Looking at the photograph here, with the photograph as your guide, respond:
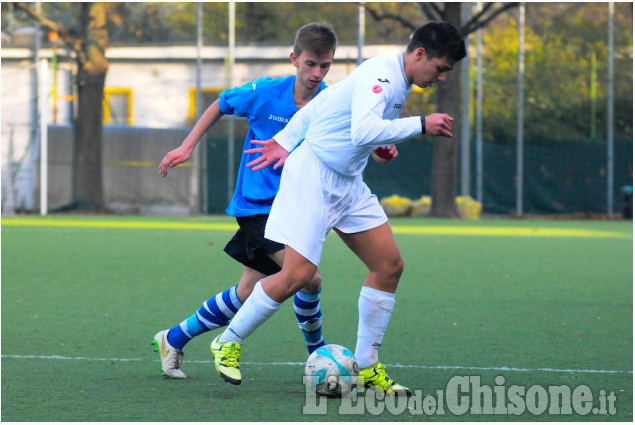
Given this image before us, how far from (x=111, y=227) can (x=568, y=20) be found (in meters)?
23.4

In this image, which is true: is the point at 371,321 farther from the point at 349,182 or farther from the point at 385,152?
the point at 385,152

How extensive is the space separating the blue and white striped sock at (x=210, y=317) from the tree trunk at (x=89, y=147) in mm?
20674

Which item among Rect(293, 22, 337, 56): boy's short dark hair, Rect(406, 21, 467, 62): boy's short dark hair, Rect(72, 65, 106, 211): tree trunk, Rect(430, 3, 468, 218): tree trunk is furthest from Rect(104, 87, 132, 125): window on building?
Rect(406, 21, 467, 62): boy's short dark hair

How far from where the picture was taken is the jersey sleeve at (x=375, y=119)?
4719 millimetres

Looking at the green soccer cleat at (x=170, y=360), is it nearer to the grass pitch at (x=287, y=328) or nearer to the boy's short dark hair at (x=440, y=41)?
the grass pitch at (x=287, y=328)

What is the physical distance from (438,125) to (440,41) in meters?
0.42

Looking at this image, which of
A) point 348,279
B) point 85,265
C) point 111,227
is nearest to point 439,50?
point 348,279

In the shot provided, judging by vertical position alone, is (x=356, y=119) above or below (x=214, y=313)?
above

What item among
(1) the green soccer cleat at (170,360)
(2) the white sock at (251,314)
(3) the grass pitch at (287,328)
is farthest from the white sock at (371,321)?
(1) the green soccer cleat at (170,360)

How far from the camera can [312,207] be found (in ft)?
16.6

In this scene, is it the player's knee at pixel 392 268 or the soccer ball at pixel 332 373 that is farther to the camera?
the player's knee at pixel 392 268

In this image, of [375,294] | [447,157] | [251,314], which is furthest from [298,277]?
[447,157]

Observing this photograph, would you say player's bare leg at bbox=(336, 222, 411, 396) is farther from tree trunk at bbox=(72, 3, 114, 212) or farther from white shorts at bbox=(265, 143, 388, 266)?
tree trunk at bbox=(72, 3, 114, 212)

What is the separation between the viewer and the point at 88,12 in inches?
1069
